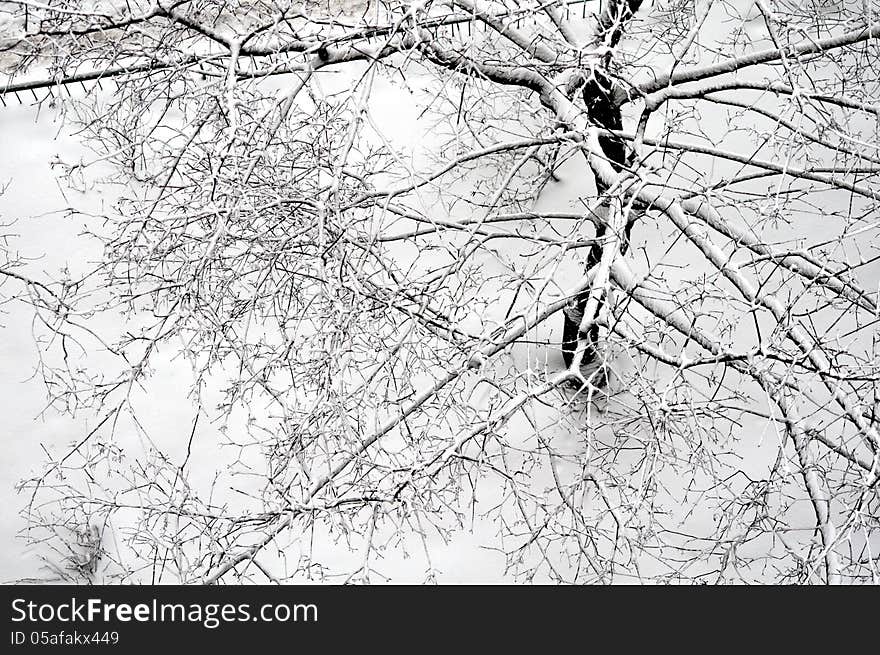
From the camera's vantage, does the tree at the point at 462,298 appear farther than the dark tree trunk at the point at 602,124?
No

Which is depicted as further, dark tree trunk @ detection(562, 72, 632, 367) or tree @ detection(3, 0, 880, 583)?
dark tree trunk @ detection(562, 72, 632, 367)

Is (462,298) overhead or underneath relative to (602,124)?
underneath

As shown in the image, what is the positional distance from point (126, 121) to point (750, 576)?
4835mm

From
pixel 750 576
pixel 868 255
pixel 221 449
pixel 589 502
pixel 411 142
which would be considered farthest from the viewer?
pixel 411 142

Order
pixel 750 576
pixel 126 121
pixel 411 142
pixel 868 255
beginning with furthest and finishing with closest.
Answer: pixel 411 142
pixel 868 255
pixel 750 576
pixel 126 121

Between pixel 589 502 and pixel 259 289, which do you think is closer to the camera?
pixel 259 289

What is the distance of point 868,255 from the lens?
7621 mm
